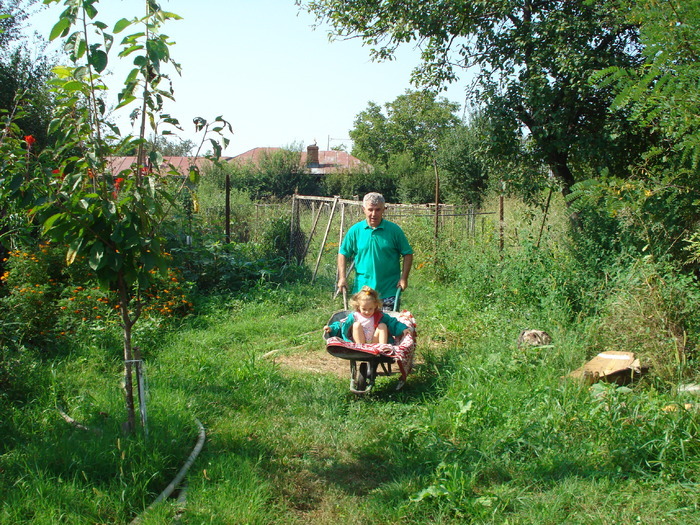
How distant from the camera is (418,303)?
9.23 meters

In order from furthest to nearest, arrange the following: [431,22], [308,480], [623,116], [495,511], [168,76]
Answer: [431,22]
[623,116]
[308,480]
[168,76]
[495,511]

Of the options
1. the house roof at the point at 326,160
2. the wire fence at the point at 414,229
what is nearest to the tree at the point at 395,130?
the house roof at the point at 326,160

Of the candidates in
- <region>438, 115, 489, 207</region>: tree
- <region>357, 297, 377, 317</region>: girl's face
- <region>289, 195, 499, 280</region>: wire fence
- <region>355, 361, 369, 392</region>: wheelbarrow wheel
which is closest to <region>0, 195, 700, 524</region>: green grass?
<region>355, 361, 369, 392</region>: wheelbarrow wheel

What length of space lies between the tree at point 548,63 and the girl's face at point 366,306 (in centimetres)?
371

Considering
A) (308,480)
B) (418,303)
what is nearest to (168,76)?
(308,480)

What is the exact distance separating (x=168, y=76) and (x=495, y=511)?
3.12 m

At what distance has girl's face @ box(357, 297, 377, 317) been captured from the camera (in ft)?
17.5

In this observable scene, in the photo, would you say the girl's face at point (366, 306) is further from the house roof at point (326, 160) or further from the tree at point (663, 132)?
the house roof at point (326, 160)

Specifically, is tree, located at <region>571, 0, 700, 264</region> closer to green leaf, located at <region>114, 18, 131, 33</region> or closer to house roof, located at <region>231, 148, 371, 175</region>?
green leaf, located at <region>114, 18, 131, 33</region>

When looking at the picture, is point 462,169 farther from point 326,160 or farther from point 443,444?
point 326,160

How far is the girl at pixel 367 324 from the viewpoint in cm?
534

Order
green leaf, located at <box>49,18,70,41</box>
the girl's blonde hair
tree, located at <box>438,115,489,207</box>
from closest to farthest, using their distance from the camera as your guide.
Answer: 1. green leaf, located at <box>49,18,70,41</box>
2. the girl's blonde hair
3. tree, located at <box>438,115,489,207</box>

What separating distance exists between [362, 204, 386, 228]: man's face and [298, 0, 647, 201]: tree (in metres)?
2.99

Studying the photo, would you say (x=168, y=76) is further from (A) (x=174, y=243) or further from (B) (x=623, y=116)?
(A) (x=174, y=243)
